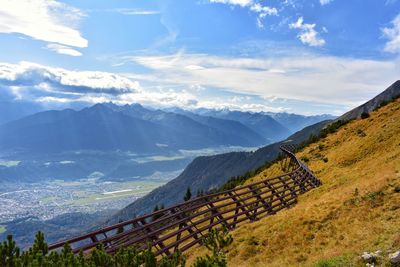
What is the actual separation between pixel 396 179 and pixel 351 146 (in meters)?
29.7

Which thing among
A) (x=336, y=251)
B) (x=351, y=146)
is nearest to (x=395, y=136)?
(x=351, y=146)

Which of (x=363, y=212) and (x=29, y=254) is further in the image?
(x=363, y=212)

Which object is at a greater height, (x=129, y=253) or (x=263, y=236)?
(x=129, y=253)

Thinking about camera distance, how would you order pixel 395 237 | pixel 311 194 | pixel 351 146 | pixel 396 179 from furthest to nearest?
pixel 351 146 < pixel 311 194 < pixel 396 179 < pixel 395 237

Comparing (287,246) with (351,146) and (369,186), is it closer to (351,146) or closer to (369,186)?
(369,186)

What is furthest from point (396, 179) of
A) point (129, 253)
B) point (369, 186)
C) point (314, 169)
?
point (314, 169)

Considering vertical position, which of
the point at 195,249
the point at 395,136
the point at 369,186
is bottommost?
the point at 195,249

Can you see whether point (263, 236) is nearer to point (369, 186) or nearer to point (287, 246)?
point (287, 246)

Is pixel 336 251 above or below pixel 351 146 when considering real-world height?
below

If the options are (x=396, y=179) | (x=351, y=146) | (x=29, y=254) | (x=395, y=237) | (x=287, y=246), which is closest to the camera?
(x=29, y=254)

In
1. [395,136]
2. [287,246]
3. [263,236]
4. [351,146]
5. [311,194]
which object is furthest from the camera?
[351,146]

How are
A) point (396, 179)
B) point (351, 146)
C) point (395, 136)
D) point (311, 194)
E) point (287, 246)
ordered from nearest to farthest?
point (287, 246)
point (396, 179)
point (311, 194)
point (395, 136)
point (351, 146)

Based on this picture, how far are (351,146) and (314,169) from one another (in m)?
6.32

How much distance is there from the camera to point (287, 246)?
63.4ft
